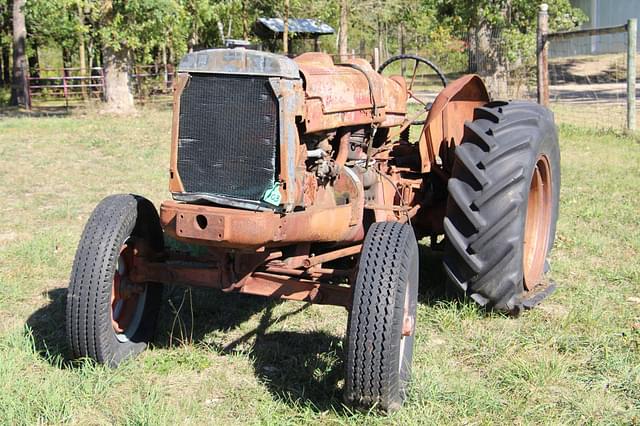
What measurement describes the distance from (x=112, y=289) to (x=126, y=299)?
0.34m

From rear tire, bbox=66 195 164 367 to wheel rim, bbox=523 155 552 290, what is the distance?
2588mm

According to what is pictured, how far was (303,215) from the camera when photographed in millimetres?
3488

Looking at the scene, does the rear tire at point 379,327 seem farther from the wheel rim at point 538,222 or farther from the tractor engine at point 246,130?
the wheel rim at point 538,222

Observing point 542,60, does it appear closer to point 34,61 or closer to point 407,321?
point 407,321

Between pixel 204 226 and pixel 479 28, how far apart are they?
1443cm

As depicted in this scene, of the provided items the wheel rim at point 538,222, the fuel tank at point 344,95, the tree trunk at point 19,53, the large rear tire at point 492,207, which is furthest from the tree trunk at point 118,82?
the large rear tire at point 492,207

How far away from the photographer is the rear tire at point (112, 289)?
3.52 meters

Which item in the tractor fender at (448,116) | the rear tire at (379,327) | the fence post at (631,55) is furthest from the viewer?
the fence post at (631,55)

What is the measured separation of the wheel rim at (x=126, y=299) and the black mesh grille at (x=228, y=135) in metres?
0.77

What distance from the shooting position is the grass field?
10.9 feet

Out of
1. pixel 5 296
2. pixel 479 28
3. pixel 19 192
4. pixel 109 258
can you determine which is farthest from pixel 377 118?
pixel 479 28

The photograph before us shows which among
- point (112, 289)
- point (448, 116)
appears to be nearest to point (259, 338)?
point (112, 289)

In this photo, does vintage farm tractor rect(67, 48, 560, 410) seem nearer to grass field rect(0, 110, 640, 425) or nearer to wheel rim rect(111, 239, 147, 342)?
wheel rim rect(111, 239, 147, 342)

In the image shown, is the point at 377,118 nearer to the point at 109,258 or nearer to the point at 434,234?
the point at 434,234
